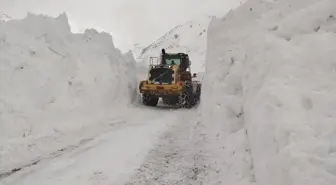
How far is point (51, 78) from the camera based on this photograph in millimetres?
12672

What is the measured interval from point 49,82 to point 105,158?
6.14 metres

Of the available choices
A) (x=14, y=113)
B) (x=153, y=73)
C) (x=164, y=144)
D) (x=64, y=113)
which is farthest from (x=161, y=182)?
(x=153, y=73)

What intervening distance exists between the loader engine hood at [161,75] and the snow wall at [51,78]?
141 cm

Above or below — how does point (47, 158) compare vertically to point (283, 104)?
below

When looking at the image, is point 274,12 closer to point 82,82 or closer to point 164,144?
point 164,144

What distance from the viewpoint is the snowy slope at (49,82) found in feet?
32.1

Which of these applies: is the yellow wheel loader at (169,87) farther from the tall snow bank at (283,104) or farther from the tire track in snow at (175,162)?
the tall snow bank at (283,104)

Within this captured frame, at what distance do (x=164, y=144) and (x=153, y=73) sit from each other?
11033 mm

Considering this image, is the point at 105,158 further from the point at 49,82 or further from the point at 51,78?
the point at 51,78

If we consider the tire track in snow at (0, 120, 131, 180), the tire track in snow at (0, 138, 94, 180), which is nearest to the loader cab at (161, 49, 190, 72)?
the tire track in snow at (0, 120, 131, 180)

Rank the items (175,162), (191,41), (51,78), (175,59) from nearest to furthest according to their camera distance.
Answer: (175,162) → (51,78) → (175,59) → (191,41)

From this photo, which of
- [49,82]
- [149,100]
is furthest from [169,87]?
[49,82]

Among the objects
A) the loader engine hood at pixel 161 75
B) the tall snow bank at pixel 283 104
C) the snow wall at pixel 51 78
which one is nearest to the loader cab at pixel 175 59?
the loader engine hood at pixel 161 75

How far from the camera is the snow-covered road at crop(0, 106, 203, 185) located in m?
5.88
